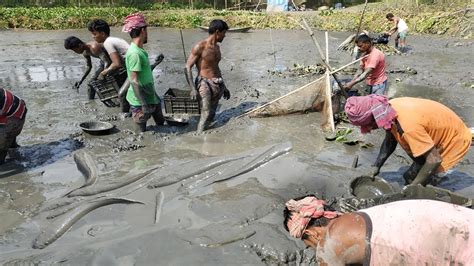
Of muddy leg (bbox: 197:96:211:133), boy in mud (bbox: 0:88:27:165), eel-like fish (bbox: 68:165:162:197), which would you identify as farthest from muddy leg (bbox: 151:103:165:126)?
eel-like fish (bbox: 68:165:162:197)

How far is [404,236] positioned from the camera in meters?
1.87

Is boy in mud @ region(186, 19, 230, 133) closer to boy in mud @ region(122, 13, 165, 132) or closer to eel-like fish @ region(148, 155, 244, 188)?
boy in mud @ region(122, 13, 165, 132)

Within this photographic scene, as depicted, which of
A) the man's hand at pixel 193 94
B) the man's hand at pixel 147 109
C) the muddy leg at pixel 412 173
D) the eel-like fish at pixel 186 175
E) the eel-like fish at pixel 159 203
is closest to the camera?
the eel-like fish at pixel 159 203

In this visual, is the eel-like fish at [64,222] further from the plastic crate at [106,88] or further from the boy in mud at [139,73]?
the plastic crate at [106,88]

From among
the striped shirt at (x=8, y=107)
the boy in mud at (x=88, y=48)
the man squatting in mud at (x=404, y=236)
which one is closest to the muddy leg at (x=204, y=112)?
the boy in mud at (x=88, y=48)

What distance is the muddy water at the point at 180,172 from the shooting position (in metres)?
3.24

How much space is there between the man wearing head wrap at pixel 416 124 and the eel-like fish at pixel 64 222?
236cm

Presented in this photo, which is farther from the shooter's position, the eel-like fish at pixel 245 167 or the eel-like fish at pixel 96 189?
the eel-like fish at pixel 245 167

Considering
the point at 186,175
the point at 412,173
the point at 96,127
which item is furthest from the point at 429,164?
the point at 96,127

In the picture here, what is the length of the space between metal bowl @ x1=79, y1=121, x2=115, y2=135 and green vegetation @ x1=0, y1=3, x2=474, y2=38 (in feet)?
42.3

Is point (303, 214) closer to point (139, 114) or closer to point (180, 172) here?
point (180, 172)

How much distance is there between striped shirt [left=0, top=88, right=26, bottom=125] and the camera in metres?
5.00

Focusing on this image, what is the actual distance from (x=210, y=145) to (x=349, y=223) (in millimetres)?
4159

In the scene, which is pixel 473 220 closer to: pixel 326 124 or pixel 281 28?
pixel 326 124
